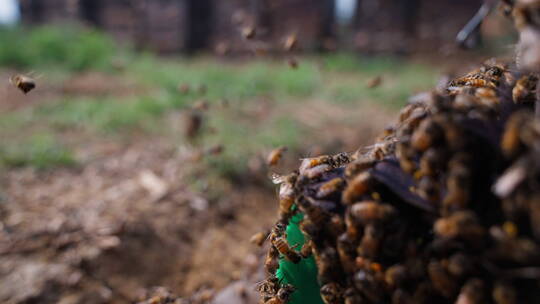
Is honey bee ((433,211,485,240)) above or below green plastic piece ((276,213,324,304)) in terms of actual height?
below

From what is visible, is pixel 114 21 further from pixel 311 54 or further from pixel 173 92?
pixel 173 92

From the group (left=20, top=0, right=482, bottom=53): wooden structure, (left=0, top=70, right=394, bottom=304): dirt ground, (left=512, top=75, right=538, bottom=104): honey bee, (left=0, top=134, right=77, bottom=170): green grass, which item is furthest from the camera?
(left=20, top=0, right=482, bottom=53): wooden structure

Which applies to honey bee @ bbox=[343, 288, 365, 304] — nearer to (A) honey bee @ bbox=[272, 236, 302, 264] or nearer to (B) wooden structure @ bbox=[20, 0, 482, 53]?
(A) honey bee @ bbox=[272, 236, 302, 264]

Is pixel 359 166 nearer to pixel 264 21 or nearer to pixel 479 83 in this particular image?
pixel 479 83

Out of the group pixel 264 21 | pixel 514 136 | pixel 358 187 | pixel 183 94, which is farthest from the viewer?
pixel 264 21

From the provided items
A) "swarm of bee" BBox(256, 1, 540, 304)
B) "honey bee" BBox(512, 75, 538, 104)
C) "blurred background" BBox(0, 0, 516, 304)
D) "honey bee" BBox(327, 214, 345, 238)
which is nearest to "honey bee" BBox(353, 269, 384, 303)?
"swarm of bee" BBox(256, 1, 540, 304)

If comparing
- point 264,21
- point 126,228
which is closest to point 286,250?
point 126,228

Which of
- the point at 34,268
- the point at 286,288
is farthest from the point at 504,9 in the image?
the point at 34,268
